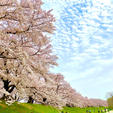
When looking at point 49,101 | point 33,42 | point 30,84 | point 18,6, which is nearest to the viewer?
point 18,6

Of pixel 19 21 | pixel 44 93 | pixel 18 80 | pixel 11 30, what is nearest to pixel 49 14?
pixel 19 21

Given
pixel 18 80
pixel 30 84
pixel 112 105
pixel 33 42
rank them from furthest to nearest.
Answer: pixel 112 105
pixel 33 42
pixel 30 84
pixel 18 80

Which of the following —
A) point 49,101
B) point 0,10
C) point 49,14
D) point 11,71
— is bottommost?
point 49,101

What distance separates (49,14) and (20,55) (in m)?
4.20

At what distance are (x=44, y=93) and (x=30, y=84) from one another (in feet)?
5.00

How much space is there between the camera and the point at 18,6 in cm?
908

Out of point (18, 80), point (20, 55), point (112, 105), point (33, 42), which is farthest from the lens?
point (112, 105)

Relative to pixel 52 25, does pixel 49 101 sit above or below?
below

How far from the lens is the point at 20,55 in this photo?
848 centimetres

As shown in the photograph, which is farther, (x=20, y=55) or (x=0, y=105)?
(x=0, y=105)

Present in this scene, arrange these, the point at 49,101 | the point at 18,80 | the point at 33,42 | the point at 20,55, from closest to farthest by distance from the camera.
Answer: the point at 20,55, the point at 18,80, the point at 33,42, the point at 49,101

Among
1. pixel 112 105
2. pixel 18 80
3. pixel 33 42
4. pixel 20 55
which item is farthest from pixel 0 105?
pixel 112 105

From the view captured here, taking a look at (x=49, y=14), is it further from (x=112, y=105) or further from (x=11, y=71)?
(x=112, y=105)

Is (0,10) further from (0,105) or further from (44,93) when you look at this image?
(0,105)
